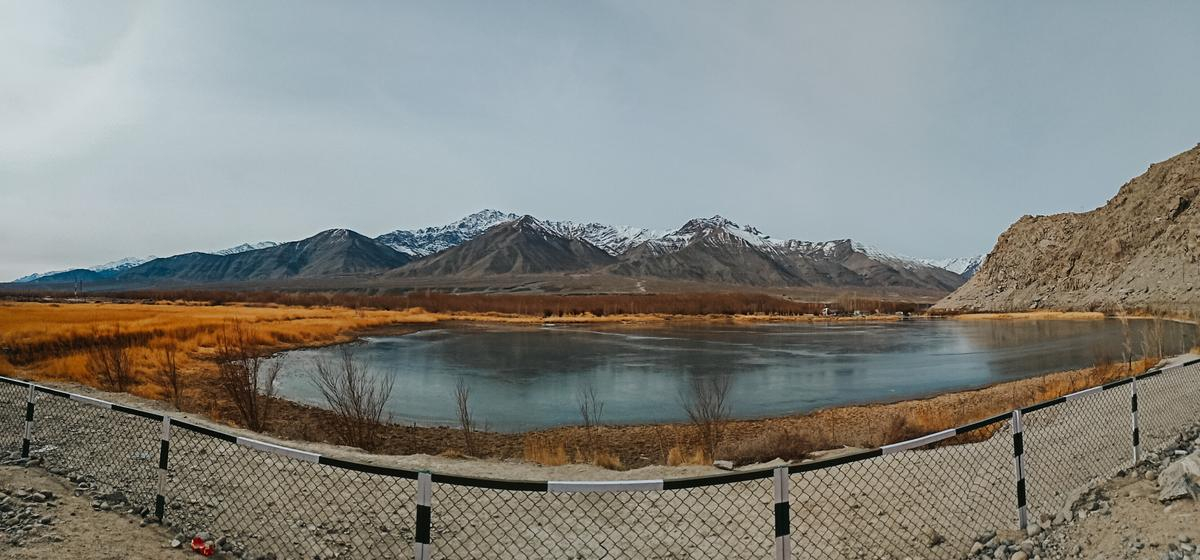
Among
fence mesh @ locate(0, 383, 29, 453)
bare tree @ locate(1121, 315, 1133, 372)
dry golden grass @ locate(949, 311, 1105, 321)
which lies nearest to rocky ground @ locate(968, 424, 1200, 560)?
fence mesh @ locate(0, 383, 29, 453)

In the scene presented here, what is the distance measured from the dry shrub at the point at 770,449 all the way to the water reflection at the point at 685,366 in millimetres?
6937

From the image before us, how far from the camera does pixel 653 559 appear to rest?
5.96 meters

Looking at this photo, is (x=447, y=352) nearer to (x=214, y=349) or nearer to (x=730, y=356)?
(x=214, y=349)

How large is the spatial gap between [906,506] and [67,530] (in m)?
8.52

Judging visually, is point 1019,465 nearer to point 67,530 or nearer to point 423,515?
point 423,515

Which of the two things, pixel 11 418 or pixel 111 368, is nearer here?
pixel 11 418

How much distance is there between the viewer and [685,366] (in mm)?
31641

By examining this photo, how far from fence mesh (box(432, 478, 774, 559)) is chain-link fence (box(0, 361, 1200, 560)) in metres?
0.02

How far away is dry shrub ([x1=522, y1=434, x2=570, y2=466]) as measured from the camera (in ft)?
38.8

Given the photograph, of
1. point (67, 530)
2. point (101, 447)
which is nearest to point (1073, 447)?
point (67, 530)

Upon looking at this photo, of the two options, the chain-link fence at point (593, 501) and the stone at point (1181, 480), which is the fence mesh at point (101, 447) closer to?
the chain-link fence at point (593, 501)

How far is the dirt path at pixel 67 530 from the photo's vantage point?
5.14m

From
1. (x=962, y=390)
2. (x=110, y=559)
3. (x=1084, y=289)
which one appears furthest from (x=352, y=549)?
(x=1084, y=289)

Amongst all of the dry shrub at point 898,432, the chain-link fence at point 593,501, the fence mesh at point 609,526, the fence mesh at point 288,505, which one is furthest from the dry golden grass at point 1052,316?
the fence mesh at point 288,505
